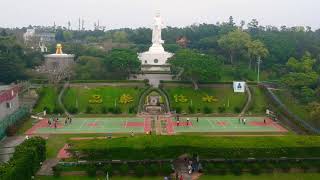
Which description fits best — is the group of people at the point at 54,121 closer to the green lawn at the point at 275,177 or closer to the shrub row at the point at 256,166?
the shrub row at the point at 256,166

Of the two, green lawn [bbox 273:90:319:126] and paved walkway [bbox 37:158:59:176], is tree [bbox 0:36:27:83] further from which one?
green lawn [bbox 273:90:319:126]

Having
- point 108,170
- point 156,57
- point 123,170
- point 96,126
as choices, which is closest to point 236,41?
point 156,57

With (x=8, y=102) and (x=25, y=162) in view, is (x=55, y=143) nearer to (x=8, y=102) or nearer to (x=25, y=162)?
(x=8, y=102)

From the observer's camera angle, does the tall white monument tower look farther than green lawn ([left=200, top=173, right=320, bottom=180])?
Yes

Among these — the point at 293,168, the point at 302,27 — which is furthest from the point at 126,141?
the point at 302,27

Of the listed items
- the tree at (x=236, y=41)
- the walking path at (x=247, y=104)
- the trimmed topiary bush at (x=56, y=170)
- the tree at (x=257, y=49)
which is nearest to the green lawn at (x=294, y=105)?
the walking path at (x=247, y=104)

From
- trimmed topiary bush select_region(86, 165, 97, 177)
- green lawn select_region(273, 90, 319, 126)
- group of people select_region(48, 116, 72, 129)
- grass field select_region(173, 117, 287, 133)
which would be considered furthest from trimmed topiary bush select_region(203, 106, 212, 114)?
trimmed topiary bush select_region(86, 165, 97, 177)
